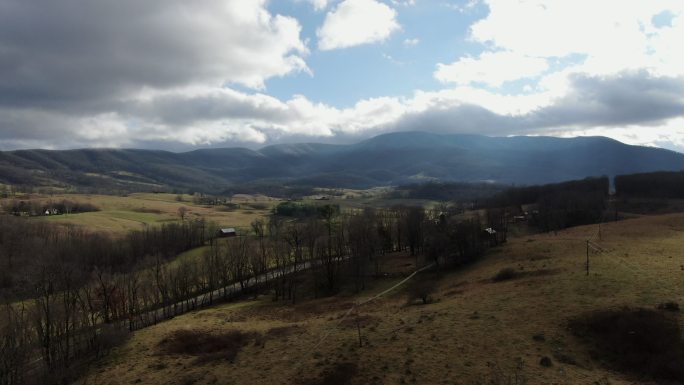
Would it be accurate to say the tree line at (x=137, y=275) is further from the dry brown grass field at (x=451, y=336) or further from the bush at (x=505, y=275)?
the bush at (x=505, y=275)

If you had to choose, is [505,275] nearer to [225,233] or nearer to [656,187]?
[225,233]

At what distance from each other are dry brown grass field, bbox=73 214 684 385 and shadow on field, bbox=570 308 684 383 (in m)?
0.93

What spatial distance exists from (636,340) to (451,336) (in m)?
14.5

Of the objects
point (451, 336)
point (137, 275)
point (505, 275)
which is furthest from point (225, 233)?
point (451, 336)

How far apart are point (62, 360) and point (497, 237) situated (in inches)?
3400

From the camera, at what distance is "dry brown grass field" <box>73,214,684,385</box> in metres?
32.5

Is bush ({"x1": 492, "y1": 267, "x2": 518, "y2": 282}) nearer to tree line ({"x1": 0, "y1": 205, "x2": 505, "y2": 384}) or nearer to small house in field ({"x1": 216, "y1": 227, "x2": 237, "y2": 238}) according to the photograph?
tree line ({"x1": 0, "y1": 205, "x2": 505, "y2": 384})

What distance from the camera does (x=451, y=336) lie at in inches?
1502

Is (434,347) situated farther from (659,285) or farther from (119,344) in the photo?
(119,344)

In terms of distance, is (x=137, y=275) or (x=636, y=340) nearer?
(x=636, y=340)

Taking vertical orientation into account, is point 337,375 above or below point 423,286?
above

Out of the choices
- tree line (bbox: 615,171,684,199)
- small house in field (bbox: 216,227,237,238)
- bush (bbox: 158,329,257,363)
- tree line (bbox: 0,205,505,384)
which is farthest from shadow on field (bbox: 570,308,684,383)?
tree line (bbox: 615,171,684,199)

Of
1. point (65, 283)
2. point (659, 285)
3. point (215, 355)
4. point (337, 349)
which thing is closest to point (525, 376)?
point (337, 349)

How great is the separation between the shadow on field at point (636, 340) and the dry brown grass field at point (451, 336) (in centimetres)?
93
